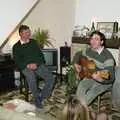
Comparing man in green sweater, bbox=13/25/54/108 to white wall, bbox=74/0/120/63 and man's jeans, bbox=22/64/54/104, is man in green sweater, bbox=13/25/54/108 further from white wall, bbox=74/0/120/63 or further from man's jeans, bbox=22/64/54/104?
white wall, bbox=74/0/120/63

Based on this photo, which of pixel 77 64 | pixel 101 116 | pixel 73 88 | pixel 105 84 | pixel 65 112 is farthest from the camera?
pixel 73 88

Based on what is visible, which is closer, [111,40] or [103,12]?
[111,40]

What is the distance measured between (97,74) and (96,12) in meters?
2.39

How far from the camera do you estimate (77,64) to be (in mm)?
3480

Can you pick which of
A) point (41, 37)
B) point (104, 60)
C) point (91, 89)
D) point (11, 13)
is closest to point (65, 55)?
point (41, 37)

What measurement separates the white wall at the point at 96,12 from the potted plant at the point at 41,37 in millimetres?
835

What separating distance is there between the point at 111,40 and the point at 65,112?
351 centimetres

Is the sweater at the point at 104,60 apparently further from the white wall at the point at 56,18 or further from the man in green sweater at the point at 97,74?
the white wall at the point at 56,18

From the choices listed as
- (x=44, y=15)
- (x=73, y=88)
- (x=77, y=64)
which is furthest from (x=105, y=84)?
(x=44, y=15)

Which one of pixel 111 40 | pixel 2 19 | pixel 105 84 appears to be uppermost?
pixel 2 19

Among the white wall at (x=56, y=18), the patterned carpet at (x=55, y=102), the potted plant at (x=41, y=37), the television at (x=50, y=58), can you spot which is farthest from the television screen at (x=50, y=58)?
the white wall at (x=56, y=18)

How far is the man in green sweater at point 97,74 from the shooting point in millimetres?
3219

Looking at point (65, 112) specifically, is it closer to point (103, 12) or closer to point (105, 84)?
point (105, 84)

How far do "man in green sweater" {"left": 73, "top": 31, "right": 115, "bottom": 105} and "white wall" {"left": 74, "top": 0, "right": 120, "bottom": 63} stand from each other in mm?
1500
